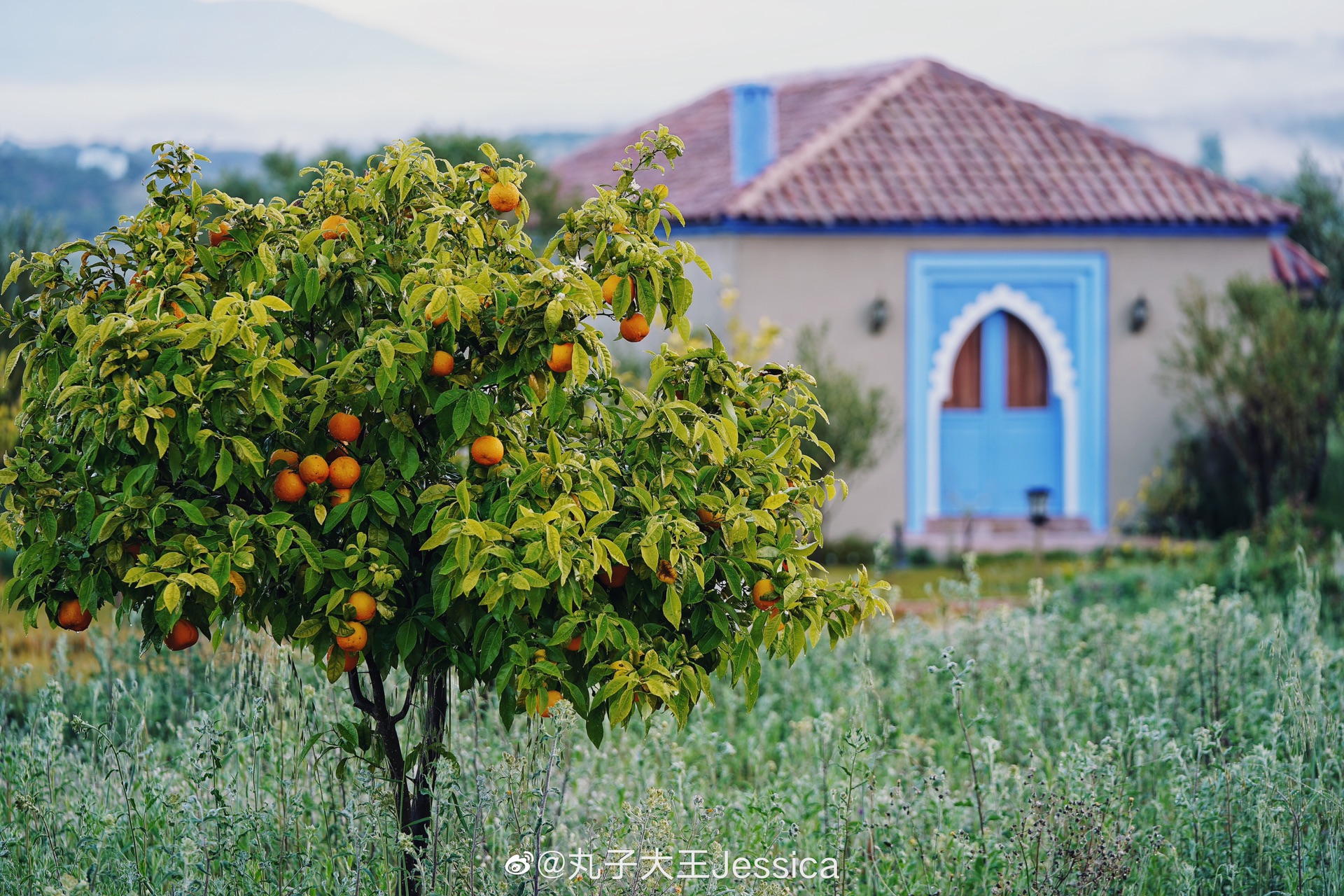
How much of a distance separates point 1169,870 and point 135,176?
36.4 metres

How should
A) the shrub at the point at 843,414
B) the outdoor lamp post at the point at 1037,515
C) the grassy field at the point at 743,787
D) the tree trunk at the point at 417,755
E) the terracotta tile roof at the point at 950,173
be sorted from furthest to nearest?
the terracotta tile roof at the point at 950,173 < the outdoor lamp post at the point at 1037,515 < the shrub at the point at 843,414 < the grassy field at the point at 743,787 < the tree trunk at the point at 417,755

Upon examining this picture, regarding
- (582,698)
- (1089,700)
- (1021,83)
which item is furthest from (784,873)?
(1021,83)

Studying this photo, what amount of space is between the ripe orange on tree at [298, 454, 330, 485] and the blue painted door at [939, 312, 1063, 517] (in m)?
11.4

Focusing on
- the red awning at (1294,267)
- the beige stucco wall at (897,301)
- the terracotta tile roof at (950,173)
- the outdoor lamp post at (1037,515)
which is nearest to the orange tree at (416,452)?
the outdoor lamp post at (1037,515)

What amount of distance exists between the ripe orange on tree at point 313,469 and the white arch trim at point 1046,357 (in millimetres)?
11017

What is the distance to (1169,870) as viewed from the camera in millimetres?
3994

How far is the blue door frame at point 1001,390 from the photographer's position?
1328 centimetres

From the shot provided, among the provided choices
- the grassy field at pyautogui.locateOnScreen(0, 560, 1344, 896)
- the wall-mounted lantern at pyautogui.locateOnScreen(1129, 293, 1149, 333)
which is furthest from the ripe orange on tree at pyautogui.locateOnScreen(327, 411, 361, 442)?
the wall-mounted lantern at pyautogui.locateOnScreen(1129, 293, 1149, 333)

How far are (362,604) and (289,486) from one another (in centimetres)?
31

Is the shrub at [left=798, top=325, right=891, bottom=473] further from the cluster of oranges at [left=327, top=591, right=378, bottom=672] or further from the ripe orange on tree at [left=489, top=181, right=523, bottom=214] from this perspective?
the cluster of oranges at [left=327, top=591, right=378, bottom=672]

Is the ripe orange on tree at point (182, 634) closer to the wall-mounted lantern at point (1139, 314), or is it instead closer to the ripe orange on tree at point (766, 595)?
the ripe orange on tree at point (766, 595)

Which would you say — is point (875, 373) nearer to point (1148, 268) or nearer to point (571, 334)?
point (1148, 268)

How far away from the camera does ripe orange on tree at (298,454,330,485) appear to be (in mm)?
2809

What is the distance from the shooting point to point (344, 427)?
9.27 ft
